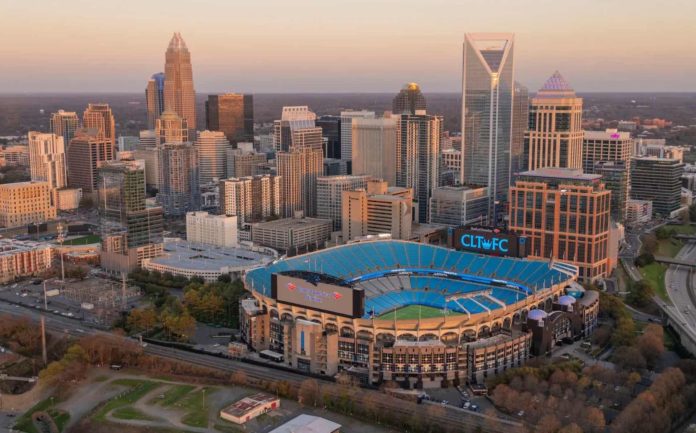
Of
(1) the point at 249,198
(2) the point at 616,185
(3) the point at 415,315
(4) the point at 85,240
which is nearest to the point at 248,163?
(1) the point at 249,198

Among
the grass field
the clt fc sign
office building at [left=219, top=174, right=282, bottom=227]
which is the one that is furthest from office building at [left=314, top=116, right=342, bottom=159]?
the clt fc sign

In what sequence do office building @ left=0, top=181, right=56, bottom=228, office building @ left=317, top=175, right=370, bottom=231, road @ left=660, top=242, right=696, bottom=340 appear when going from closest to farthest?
road @ left=660, top=242, right=696, bottom=340
office building @ left=317, top=175, right=370, bottom=231
office building @ left=0, top=181, right=56, bottom=228

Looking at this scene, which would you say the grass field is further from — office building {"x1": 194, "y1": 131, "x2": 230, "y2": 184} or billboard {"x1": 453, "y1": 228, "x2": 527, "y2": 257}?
billboard {"x1": 453, "y1": 228, "x2": 527, "y2": 257}

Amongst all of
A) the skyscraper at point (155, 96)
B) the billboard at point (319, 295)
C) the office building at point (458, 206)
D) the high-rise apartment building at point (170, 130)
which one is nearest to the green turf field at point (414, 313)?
the billboard at point (319, 295)

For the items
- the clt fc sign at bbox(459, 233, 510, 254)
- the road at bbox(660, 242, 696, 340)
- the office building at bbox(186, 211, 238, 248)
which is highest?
the clt fc sign at bbox(459, 233, 510, 254)

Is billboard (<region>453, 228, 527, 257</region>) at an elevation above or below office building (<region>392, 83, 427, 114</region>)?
below

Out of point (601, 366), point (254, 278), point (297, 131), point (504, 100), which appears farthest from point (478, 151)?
point (601, 366)
